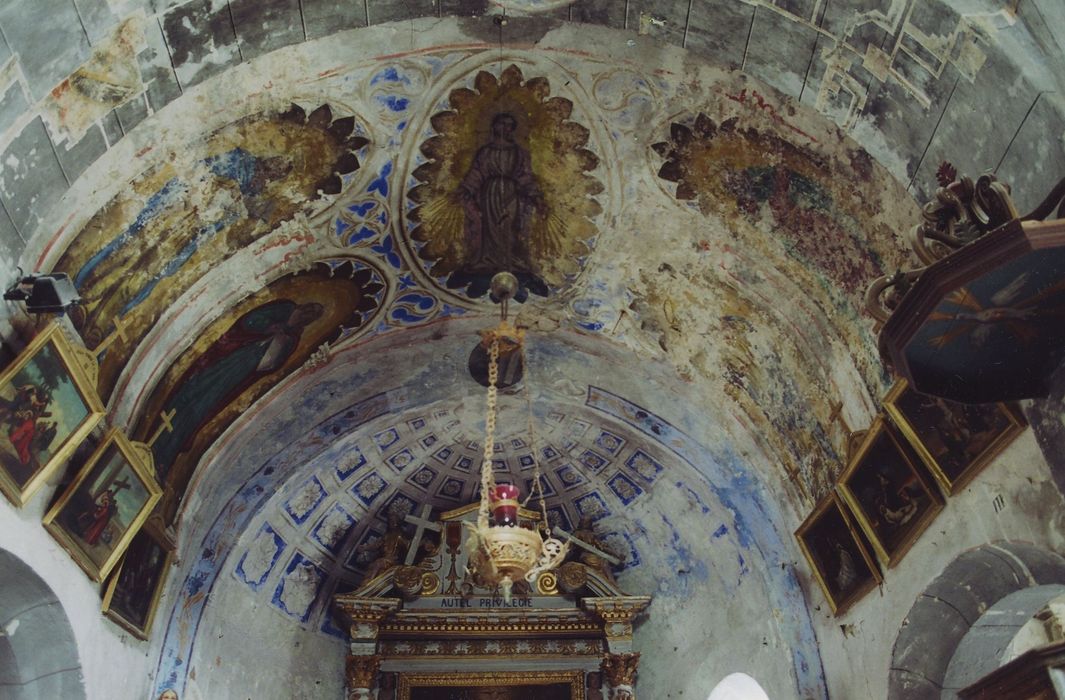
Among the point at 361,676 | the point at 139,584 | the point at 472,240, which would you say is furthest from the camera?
the point at 361,676

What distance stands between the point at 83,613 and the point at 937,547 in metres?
5.98

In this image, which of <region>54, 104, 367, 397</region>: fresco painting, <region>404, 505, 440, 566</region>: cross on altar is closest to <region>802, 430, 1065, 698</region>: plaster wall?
<region>404, 505, 440, 566</region>: cross on altar

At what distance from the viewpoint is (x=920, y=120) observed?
20.1 ft

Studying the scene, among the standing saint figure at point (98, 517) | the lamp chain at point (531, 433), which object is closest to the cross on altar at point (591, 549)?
the lamp chain at point (531, 433)

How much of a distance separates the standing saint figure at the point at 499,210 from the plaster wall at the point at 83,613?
3885mm

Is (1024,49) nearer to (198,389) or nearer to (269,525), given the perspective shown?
(198,389)

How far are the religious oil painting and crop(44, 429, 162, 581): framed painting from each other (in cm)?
295

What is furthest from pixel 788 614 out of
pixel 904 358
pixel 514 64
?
pixel 514 64

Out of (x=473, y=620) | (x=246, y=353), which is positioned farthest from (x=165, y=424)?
(x=473, y=620)

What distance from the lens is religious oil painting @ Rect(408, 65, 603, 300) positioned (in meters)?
7.63

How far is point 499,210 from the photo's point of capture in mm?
8391

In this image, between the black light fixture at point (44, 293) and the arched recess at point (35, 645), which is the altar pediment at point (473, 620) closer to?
the arched recess at point (35, 645)

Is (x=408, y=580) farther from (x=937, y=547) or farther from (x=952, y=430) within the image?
(x=952, y=430)

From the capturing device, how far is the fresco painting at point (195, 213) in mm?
6883
